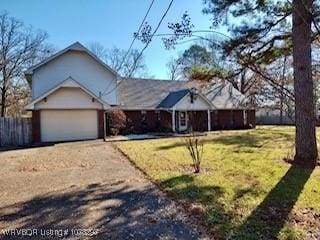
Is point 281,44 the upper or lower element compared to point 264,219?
upper

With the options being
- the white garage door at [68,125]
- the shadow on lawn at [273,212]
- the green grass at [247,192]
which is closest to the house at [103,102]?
the white garage door at [68,125]

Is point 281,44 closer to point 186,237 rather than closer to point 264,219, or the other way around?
point 264,219

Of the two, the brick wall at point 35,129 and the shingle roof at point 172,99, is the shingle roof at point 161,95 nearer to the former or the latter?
the shingle roof at point 172,99

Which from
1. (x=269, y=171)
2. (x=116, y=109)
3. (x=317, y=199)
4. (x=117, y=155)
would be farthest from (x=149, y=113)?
(x=317, y=199)

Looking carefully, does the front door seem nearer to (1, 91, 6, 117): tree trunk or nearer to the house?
the house

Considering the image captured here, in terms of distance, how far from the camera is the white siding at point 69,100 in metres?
21.5

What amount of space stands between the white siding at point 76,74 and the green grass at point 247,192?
14.7 meters

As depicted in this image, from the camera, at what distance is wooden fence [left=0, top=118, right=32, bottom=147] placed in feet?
66.4

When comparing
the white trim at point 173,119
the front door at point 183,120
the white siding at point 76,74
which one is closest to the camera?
the white siding at point 76,74

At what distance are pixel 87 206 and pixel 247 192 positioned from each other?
3.55m

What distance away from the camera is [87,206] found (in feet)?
21.1

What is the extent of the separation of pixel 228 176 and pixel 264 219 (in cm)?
344

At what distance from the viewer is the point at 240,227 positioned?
520 centimetres

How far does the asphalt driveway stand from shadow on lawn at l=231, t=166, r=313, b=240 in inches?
35.2
